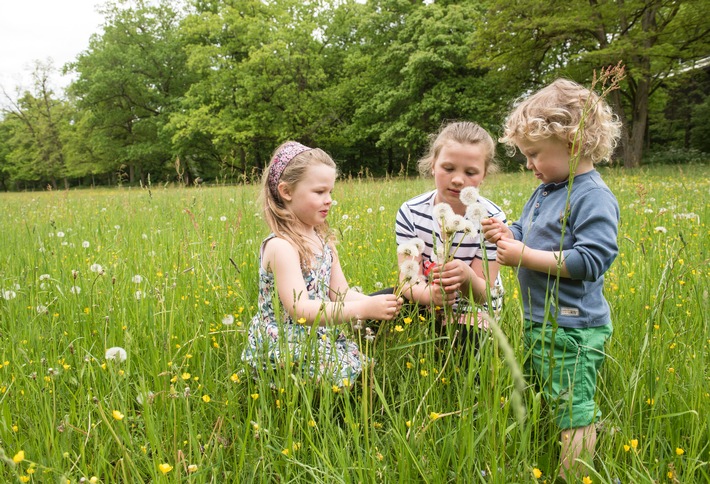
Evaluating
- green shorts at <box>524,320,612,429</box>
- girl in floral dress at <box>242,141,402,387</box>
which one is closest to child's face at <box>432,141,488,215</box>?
girl in floral dress at <box>242,141,402,387</box>

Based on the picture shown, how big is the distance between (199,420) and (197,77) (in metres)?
38.7

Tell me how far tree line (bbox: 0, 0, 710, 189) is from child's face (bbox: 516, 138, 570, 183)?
16958 millimetres

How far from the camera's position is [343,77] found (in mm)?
32000

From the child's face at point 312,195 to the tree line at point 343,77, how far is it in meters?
16.2

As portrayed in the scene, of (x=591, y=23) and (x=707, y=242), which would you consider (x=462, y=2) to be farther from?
(x=707, y=242)

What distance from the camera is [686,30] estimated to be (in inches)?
707

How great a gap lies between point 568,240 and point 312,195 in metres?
1.09

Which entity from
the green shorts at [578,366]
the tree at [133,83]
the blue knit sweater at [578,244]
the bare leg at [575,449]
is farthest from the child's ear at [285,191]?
the tree at [133,83]

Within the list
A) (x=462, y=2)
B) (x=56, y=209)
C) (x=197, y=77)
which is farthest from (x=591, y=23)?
(x=197, y=77)

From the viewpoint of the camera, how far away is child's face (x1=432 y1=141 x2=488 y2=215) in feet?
7.20

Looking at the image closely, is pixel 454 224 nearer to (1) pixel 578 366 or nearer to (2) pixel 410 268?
(2) pixel 410 268

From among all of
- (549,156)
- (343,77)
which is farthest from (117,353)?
(343,77)

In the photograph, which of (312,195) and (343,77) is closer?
(312,195)

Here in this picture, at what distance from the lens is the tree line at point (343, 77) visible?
1866cm
